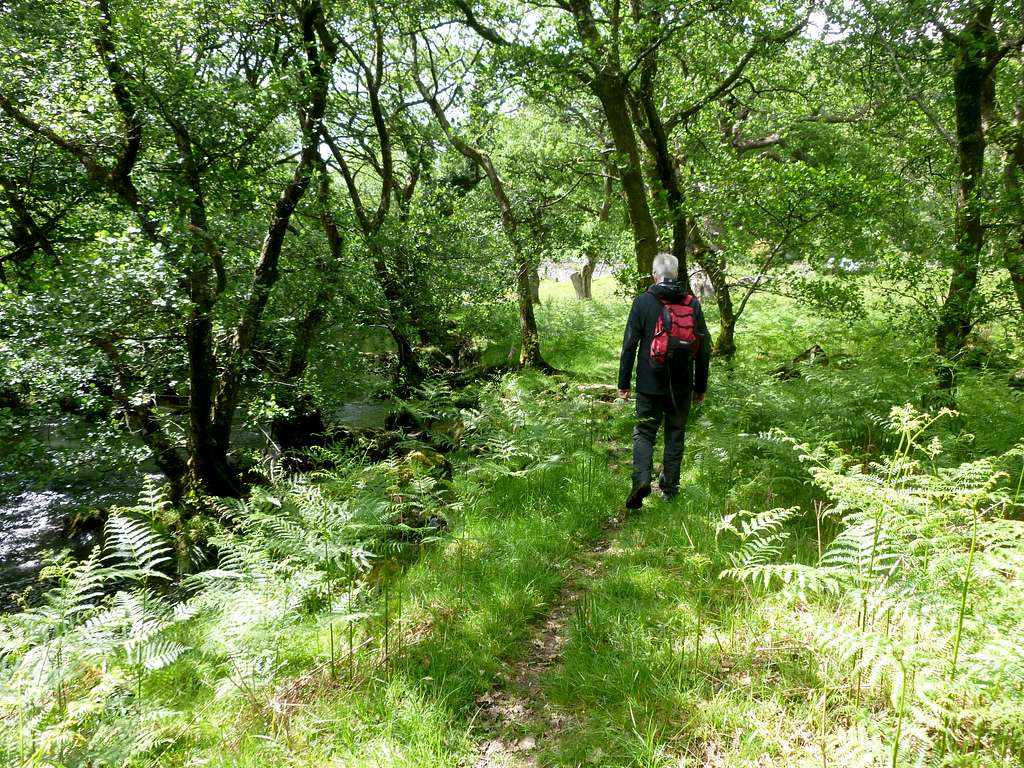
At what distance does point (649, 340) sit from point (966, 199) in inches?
192

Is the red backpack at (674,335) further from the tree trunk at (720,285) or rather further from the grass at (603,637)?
the tree trunk at (720,285)

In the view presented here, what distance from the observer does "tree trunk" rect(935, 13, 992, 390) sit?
6.26 meters

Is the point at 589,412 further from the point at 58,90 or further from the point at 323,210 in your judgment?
the point at 58,90

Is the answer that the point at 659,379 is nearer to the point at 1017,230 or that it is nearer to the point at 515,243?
the point at 1017,230

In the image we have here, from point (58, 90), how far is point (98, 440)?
15.4ft

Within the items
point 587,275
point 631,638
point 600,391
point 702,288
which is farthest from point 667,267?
point 587,275

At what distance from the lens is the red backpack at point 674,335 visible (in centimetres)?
520

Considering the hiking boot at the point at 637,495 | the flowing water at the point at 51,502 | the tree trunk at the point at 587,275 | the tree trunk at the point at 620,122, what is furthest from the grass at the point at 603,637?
the tree trunk at the point at 587,275

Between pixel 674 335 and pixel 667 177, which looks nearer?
pixel 674 335

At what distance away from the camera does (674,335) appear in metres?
5.20

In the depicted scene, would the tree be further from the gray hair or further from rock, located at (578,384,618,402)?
the gray hair

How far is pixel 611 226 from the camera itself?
57.8ft

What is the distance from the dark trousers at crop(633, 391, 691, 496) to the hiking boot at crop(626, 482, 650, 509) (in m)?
0.04

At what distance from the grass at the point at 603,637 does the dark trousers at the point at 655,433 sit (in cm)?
37
